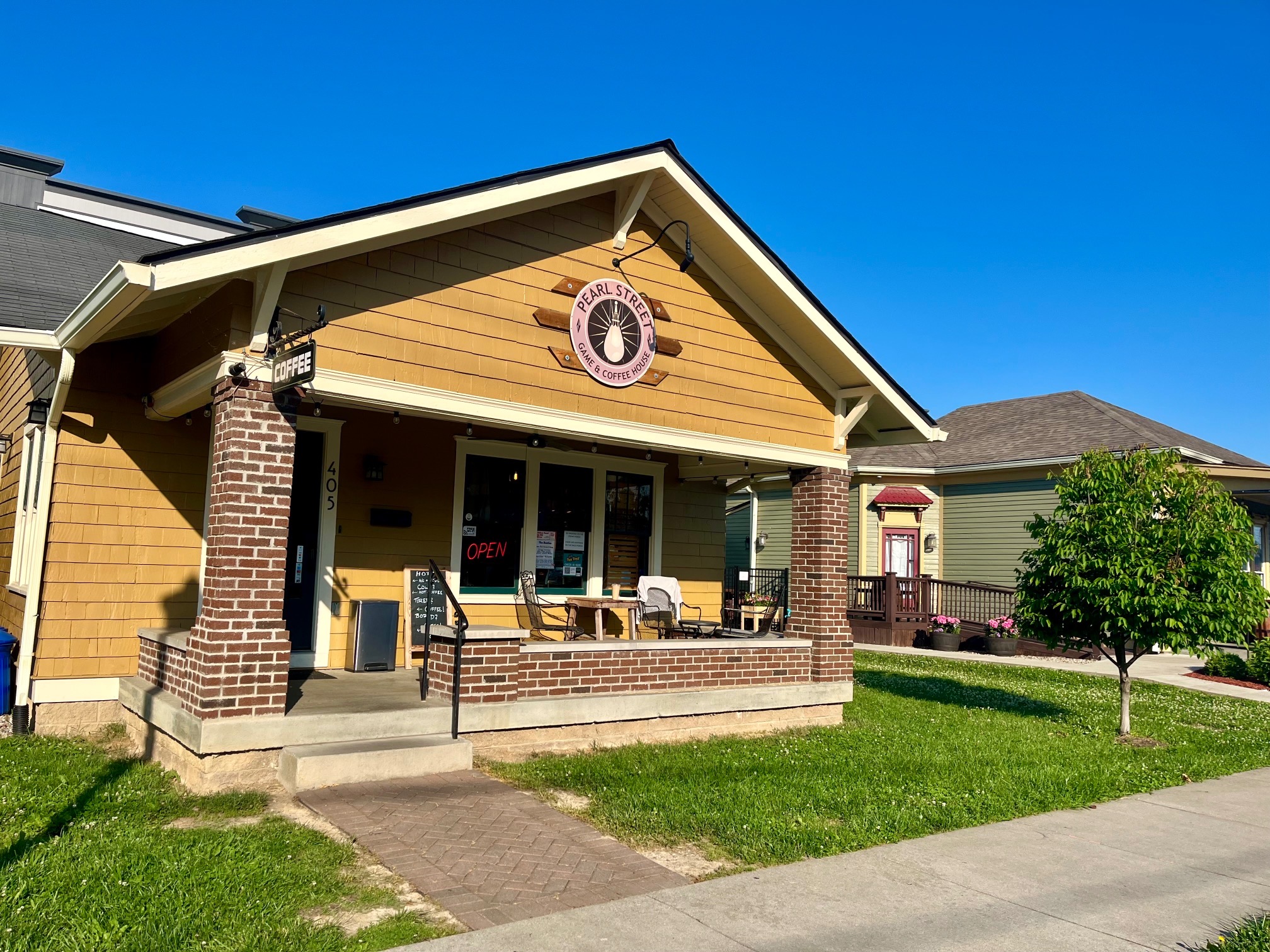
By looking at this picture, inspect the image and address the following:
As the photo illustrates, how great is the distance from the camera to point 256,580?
6.74 metres

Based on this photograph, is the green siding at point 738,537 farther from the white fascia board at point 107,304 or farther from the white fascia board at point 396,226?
the white fascia board at point 107,304

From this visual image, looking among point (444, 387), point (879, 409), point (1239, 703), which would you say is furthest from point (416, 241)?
point (1239, 703)

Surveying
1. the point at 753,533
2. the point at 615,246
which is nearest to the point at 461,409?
the point at 615,246

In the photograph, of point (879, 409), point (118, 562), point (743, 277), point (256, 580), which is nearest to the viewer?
point (256, 580)

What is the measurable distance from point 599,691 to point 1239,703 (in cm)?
1034

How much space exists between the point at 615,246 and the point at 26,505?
20.2ft

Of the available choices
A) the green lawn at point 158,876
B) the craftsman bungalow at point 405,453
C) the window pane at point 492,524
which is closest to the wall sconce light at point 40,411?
the craftsman bungalow at point 405,453

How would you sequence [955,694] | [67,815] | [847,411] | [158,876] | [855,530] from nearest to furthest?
1. [158,876]
2. [67,815]
3. [847,411]
4. [955,694]
5. [855,530]

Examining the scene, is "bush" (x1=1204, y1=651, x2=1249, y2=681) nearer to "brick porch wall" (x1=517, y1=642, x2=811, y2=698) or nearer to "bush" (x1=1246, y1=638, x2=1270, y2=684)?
"bush" (x1=1246, y1=638, x2=1270, y2=684)

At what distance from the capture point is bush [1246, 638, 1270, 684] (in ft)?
54.5

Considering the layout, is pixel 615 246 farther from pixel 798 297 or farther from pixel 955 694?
pixel 955 694

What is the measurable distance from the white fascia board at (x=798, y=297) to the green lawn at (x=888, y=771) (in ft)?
11.1

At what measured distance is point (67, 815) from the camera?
19.4 feet

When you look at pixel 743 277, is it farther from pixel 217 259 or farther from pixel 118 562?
pixel 118 562
